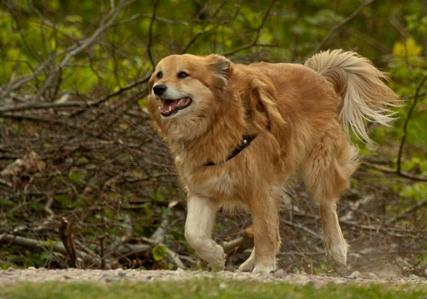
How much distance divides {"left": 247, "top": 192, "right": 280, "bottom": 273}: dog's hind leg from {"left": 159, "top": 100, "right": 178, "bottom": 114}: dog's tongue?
964mm

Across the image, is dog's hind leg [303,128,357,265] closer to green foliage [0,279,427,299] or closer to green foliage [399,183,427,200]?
green foliage [0,279,427,299]

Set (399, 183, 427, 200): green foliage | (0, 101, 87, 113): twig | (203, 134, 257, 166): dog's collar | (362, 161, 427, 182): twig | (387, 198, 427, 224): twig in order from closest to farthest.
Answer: (203, 134, 257, 166): dog's collar → (0, 101, 87, 113): twig → (387, 198, 427, 224): twig → (362, 161, 427, 182): twig → (399, 183, 427, 200): green foliage

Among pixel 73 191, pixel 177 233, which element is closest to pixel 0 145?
pixel 73 191

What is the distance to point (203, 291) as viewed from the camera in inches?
290

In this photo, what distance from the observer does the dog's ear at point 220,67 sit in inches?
376

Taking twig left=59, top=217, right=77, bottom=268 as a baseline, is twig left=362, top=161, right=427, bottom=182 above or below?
above

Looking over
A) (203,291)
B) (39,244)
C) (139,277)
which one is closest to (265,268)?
(139,277)

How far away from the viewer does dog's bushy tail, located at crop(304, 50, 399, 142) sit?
1090 centimetres

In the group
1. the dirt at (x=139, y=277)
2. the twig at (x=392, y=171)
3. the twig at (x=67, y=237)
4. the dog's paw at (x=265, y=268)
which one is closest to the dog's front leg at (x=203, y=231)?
the dog's paw at (x=265, y=268)

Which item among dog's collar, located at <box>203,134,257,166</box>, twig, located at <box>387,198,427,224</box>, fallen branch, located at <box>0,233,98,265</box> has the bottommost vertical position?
fallen branch, located at <box>0,233,98,265</box>

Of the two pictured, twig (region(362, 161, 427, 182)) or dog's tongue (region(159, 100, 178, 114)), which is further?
twig (region(362, 161, 427, 182))

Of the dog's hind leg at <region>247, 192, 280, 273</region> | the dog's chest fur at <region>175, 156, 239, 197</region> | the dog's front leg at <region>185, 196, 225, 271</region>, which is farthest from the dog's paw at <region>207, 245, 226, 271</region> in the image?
the dog's chest fur at <region>175, 156, 239, 197</region>

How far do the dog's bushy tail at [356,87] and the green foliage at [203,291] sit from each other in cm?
312

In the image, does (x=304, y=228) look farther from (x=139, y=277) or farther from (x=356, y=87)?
(x=139, y=277)
